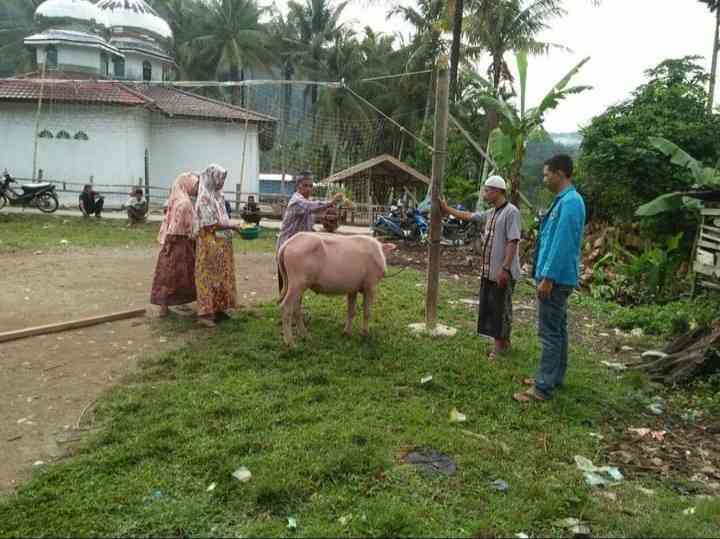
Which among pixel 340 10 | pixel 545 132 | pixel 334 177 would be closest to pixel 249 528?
pixel 545 132

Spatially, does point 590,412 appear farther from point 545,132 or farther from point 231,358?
point 545,132

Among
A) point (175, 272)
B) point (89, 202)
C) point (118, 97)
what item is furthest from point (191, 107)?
point (175, 272)

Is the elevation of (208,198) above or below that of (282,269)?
above

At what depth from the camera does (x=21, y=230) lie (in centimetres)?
1422

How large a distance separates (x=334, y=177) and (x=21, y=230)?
9910mm

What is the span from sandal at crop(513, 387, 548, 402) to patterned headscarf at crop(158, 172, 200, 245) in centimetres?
414

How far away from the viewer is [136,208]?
16812 mm

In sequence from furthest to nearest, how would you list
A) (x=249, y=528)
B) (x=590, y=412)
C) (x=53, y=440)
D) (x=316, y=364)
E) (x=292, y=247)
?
(x=292, y=247)
(x=316, y=364)
(x=590, y=412)
(x=53, y=440)
(x=249, y=528)

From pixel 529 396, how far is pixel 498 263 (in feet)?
4.76

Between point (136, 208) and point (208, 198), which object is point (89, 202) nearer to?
point (136, 208)

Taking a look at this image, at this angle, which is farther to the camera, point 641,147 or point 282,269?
point 641,147

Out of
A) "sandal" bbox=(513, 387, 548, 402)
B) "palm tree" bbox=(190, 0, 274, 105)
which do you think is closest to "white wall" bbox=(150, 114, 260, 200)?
"palm tree" bbox=(190, 0, 274, 105)

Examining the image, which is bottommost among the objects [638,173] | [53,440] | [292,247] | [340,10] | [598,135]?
[53,440]

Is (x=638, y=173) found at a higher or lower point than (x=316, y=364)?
higher
